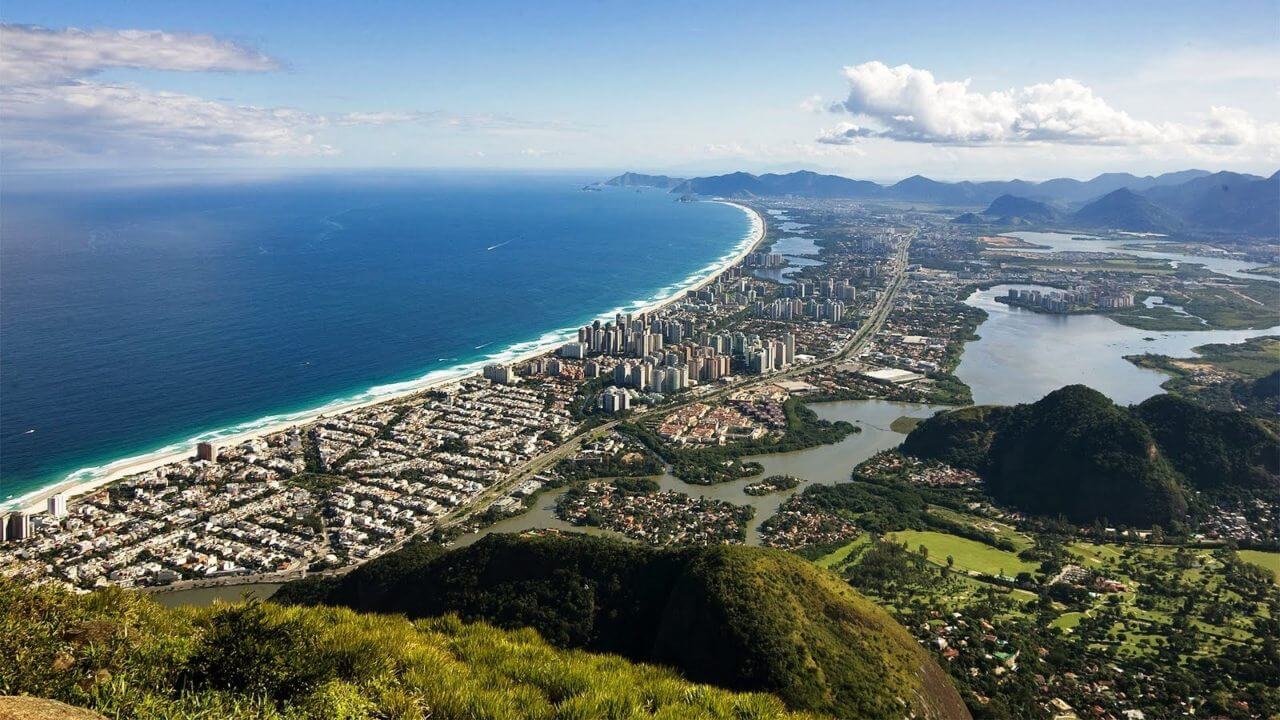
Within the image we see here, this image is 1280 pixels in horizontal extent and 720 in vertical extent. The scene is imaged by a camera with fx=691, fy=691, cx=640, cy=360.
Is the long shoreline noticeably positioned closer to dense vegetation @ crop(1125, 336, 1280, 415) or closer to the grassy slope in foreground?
the grassy slope in foreground

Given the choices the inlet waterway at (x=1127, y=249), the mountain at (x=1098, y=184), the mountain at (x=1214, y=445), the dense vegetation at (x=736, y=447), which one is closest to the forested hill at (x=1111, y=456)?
the mountain at (x=1214, y=445)

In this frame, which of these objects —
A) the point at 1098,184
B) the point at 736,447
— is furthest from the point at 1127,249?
the point at 1098,184

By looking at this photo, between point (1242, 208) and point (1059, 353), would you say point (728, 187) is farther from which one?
point (1059, 353)

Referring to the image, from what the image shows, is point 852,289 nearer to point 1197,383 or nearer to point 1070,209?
point 1197,383

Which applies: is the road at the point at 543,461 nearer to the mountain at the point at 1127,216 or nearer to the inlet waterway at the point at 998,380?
the inlet waterway at the point at 998,380

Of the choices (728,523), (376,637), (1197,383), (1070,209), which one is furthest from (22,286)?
(1070,209)
